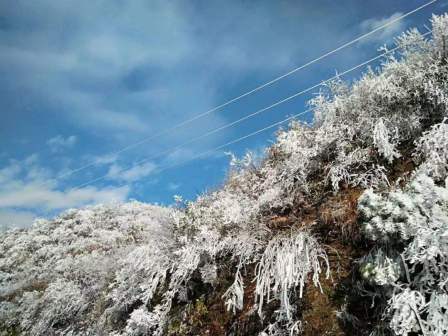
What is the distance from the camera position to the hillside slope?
121 inches

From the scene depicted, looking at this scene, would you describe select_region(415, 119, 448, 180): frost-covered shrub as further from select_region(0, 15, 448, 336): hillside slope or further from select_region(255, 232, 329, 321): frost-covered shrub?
select_region(255, 232, 329, 321): frost-covered shrub

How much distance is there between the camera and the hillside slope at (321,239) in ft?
10.1

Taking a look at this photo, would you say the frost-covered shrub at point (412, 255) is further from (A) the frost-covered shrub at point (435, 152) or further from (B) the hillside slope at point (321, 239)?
(A) the frost-covered shrub at point (435, 152)

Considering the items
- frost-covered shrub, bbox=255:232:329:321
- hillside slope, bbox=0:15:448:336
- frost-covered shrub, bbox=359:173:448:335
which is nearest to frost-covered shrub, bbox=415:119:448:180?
hillside slope, bbox=0:15:448:336

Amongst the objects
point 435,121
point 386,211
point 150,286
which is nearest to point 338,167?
point 435,121

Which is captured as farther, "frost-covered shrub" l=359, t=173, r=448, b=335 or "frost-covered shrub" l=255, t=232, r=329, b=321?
"frost-covered shrub" l=255, t=232, r=329, b=321

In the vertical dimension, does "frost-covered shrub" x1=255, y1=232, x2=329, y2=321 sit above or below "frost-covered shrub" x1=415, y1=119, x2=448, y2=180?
below

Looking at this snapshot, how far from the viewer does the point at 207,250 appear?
16.4ft

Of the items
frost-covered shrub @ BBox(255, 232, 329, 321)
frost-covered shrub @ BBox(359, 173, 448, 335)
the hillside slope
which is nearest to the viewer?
Answer: frost-covered shrub @ BBox(359, 173, 448, 335)

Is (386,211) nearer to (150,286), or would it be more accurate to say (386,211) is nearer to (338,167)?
(338,167)

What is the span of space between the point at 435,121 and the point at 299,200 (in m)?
1.86

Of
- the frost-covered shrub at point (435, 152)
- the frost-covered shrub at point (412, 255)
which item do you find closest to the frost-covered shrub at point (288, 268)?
the frost-covered shrub at point (412, 255)

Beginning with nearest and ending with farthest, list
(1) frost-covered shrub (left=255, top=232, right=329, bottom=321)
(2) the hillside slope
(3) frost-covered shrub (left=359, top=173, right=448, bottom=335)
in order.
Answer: (3) frost-covered shrub (left=359, top=173, right=448, bottom=335)
(2) the hillside slope
(1) frost-covered shrub (left=255, top=232, right=329, bottom=321)

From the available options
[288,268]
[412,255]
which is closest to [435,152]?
[412,255]
